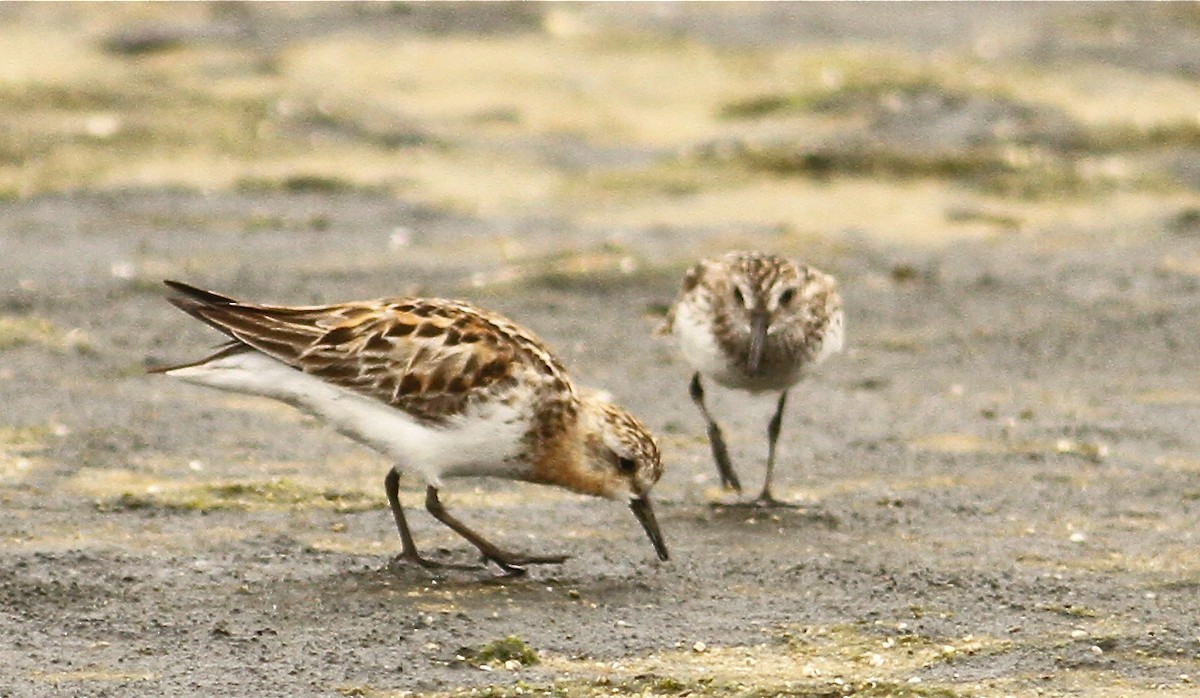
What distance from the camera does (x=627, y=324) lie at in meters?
14.2

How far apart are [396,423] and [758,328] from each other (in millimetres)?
2448

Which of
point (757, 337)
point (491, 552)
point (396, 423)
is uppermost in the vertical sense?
point (757, 337)

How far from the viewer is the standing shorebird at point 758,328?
34.7 ft

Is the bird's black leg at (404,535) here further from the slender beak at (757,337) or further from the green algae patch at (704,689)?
the slender beak at (757,337)

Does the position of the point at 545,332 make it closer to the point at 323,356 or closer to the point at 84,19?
the point at 323,356

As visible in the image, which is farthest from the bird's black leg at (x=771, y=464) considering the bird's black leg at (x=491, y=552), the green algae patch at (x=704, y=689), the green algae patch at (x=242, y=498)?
the green algae patch at (x=704, y=689)

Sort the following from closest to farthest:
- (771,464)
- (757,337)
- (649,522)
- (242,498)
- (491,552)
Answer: (491,552) < (649,522) < (242,498) < (757,337) < (771,464)

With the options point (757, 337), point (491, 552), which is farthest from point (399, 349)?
point (757, 337)

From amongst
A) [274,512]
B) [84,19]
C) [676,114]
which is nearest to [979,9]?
[676,114]

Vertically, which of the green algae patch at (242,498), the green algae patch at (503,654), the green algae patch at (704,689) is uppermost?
the green algae patch at (503,654)

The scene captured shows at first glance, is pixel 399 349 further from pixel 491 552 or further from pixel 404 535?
pixel 491 552

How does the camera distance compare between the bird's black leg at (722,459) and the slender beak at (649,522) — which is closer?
the slender beak at (649,522)

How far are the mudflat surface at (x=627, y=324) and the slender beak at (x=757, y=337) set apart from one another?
0.73 m

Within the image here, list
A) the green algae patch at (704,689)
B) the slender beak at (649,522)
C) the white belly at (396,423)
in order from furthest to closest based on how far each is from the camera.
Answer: the slender beak at (649,522) < the white belly at (396,423) < the green algae patch at (704,689)
